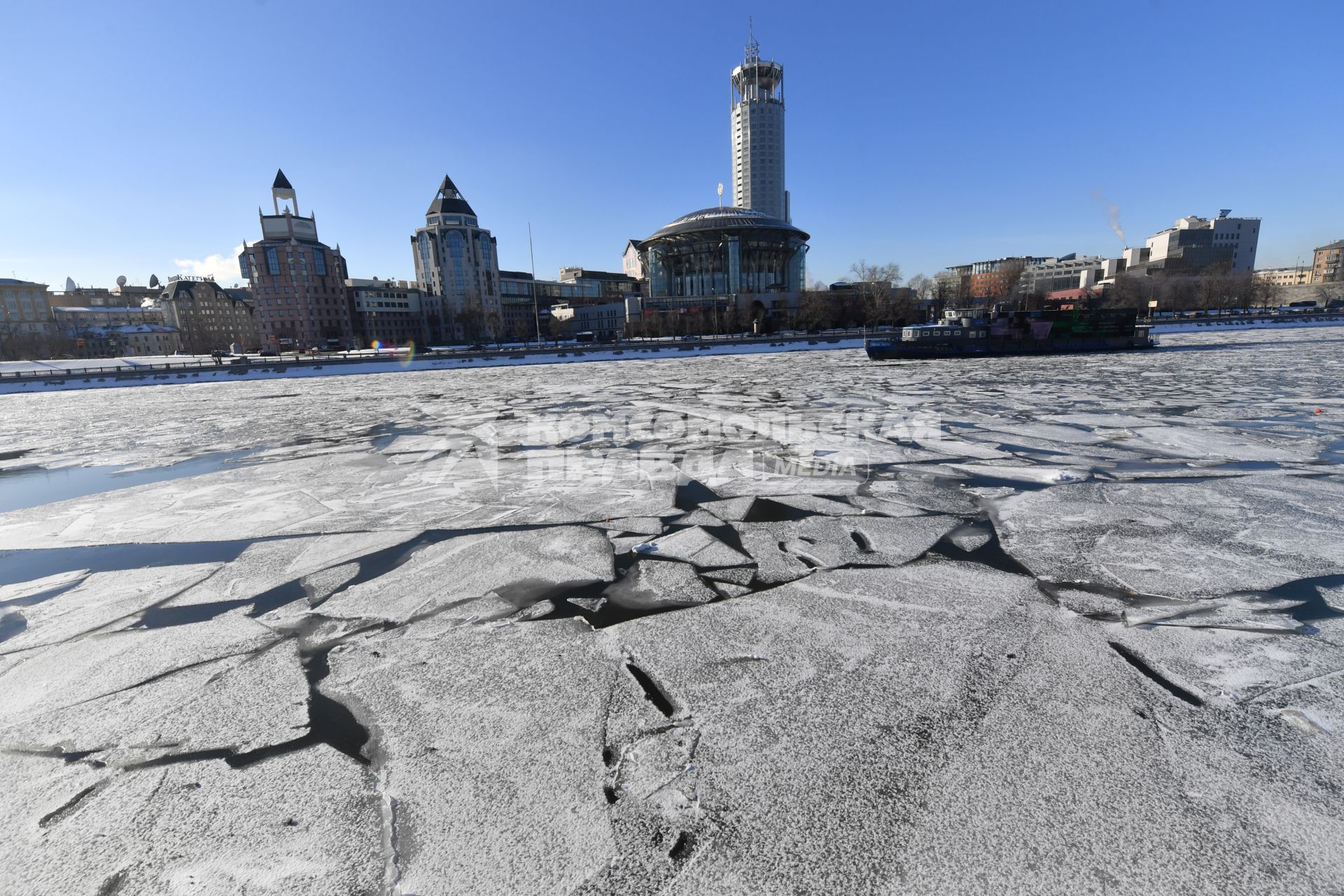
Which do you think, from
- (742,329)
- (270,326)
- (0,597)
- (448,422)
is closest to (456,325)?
(270,326)

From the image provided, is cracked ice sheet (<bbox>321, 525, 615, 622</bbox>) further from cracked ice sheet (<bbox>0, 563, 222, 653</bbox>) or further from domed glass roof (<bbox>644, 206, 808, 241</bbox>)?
domed glass roof (<bbox>644, 206, 808, 241</bbox>)

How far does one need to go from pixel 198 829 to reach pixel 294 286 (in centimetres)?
10697

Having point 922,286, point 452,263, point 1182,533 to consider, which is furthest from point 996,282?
point 1182,533

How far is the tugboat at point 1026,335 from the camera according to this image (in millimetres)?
36625

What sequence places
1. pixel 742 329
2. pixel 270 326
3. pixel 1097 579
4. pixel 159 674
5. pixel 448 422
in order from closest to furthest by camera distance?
1. pixel 159 674
2. pixel 1097 579
3. pixel 448 422
4. pixel 742 329
5. pixel 270 326

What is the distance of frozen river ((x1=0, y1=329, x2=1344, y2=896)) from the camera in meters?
2.38

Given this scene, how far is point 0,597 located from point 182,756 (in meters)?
3.85

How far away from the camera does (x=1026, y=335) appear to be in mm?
37781

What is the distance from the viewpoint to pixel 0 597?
16.4 ft

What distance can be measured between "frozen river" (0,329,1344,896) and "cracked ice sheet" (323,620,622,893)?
0.7 inches

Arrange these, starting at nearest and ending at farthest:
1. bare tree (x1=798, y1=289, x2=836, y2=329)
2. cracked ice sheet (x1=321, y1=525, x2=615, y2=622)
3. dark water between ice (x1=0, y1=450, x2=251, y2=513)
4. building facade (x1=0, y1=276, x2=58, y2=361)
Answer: cracked ice sheet (x1=321, y1=525, x2=615, y2=622) < dark water between ice (x1=0, y1=450, x2=251, y2=513) < bare tree (x1=798, y1=289, x2=836, y2=329) < building facade (x1=0, y1=276, x2=58, y2=361)

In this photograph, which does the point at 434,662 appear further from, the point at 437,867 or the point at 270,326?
the point at 270,326

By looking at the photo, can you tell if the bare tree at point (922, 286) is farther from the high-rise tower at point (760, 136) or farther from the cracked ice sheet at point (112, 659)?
the cracked ice sheet at point (112, 659)

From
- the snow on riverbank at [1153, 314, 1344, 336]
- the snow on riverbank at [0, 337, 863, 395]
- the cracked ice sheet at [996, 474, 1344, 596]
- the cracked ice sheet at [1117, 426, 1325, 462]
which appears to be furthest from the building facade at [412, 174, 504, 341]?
the cracked ice sheet at [996, 474, 1344, 596]
